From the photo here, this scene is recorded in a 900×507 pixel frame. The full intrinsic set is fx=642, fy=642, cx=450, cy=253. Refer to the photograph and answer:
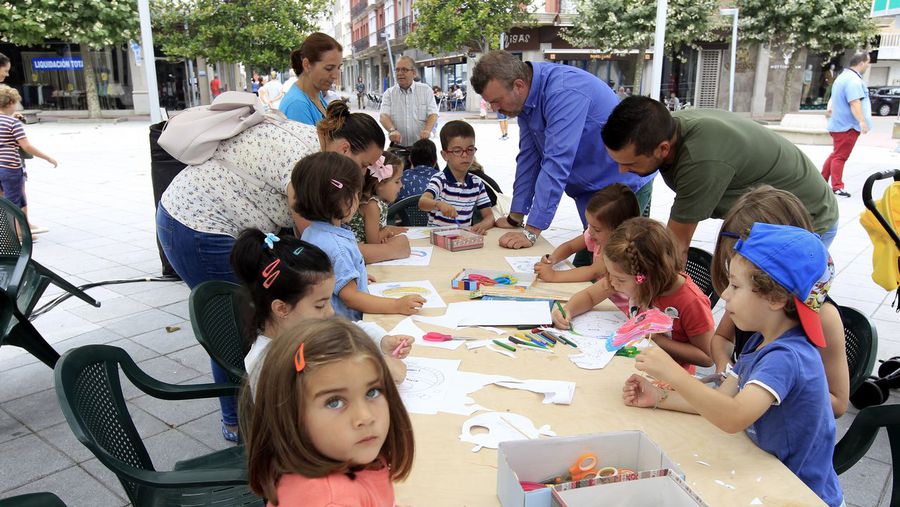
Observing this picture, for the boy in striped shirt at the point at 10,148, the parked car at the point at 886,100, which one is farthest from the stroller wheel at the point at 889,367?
the parked car at the point at 886,100

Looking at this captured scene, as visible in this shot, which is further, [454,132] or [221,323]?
[454,132]

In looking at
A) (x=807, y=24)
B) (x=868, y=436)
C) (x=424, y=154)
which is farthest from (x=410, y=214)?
(x=807, y=24)

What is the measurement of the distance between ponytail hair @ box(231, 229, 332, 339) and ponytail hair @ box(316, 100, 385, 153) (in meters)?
0.78

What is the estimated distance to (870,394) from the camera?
115 inches

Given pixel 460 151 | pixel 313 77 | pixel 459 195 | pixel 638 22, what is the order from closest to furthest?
1. pixel 313 77
2. pixel 460 151
3. pixel 459 195
4. pixel 638 22

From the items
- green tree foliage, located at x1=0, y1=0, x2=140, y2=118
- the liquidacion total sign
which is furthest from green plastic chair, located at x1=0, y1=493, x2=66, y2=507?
the liquidacion total sign

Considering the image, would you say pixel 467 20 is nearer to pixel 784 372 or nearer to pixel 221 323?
pixel 221 323

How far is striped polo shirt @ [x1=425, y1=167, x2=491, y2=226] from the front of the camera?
3.80 metres

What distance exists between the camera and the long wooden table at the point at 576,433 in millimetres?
1232

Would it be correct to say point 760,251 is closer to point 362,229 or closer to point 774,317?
point 774,317

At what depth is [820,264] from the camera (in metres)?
1.38

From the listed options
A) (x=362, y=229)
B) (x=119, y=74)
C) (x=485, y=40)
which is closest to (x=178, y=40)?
(x=119, y=74)

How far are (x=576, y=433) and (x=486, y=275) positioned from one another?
1.25 metres

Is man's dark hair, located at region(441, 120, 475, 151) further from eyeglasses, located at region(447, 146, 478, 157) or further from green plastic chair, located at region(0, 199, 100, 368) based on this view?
green plastic chair, located at region(0, 199, 100, 368)
